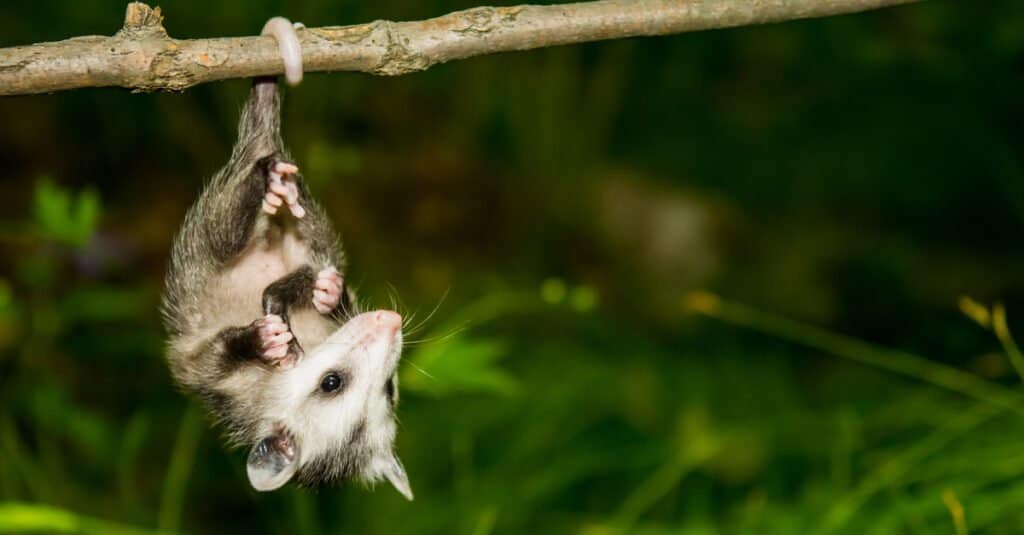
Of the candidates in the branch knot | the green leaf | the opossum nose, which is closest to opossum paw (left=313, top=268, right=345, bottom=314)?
the opossum nose

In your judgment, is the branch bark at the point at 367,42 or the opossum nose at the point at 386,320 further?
the opossum nose at the point at 386,320

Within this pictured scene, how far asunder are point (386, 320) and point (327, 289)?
16 cm

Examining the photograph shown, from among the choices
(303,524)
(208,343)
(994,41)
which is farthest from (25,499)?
(994,41)

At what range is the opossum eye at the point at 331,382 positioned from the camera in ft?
9.00

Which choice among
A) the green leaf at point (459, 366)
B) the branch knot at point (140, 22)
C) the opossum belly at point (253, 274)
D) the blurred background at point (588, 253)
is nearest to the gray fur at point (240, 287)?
the opossum belly at point (253, 274)

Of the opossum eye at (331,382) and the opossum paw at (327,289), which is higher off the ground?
the opossum paw at (327,289)

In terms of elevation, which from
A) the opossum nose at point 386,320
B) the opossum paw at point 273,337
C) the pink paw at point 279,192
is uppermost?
the pink paw at point 279,192

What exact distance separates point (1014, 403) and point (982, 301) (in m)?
2.72

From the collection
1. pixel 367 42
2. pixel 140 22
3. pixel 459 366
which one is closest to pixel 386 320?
pixel 459 366

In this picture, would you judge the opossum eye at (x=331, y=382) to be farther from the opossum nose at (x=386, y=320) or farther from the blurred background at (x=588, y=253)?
the blurred background at (x=588, y=253)

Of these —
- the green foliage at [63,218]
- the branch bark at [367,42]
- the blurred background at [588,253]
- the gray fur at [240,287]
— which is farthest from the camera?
the blurred background at [588,253]

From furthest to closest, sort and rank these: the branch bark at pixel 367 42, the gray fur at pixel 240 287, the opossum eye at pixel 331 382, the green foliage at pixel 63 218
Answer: the green foliage at pixel 63 218 < the opossum eye at pixel 331 382 < the gray fur at pixel 240 287 < the branch bark at pixel 367 42

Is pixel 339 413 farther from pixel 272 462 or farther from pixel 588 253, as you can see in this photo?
pixel 588 253

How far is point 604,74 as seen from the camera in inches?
231
